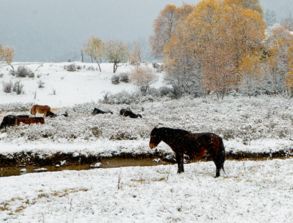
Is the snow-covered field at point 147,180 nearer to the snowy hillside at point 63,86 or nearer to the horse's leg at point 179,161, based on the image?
the horse's leg at point 179,161

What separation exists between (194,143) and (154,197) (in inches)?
145

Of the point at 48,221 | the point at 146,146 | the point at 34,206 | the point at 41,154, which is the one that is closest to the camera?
the point at 48,221

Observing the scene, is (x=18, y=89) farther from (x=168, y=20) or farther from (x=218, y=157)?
(x=218, y=157)

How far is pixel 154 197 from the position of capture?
35.5ft

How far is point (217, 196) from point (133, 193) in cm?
251

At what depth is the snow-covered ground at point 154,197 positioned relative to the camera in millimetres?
9672

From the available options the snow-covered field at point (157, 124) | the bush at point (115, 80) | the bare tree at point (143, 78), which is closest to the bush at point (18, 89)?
the snow-covered field at point (157, 124)

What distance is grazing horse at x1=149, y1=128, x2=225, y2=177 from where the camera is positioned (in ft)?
44.7

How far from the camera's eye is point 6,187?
13.1 metres

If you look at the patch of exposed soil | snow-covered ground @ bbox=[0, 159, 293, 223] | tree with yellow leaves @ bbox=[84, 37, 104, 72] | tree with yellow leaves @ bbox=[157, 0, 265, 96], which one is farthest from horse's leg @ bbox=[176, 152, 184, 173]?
tree with yellow leaves @ bbox=[84, 37, 104, 72]

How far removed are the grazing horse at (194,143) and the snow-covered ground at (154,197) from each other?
721 mm

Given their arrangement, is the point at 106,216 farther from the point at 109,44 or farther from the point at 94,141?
the point at 109,44

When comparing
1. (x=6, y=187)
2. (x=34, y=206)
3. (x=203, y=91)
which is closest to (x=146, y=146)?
(x=6, y=187)

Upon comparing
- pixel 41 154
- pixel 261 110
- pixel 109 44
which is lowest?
pixel 41 154
